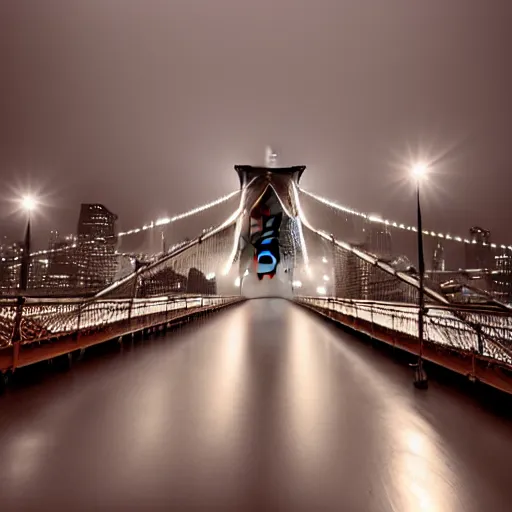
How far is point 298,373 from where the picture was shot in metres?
6.95

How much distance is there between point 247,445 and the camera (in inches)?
139

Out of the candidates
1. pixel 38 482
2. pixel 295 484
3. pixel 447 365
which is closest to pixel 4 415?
pixel 38 482

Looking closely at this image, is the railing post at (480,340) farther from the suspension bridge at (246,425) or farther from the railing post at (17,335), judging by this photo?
the railing post at (17,335)

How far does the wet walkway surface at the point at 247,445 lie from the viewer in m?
2.68

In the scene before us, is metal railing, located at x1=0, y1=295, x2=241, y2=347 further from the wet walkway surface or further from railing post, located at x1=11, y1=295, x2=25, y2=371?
the wet walkway surface

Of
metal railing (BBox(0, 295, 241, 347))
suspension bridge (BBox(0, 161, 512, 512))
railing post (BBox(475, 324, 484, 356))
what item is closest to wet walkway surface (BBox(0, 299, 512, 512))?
suspension bridge (BBox(0, 161, 512, 512))

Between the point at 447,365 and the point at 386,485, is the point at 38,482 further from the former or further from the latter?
the point at 447,365

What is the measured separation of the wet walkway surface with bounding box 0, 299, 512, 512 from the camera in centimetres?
268

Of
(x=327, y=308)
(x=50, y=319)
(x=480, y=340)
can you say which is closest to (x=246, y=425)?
(x=480, y=340)

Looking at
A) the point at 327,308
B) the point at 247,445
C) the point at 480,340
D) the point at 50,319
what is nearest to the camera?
the point at 247,445

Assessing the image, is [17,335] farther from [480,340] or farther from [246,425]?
[480,340]

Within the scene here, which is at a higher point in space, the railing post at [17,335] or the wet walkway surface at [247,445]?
the railing post at [17,335]

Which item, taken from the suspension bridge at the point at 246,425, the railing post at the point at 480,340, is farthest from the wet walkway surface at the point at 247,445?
the railing post at the point at 480,340

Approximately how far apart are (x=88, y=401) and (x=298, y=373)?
140 inches
